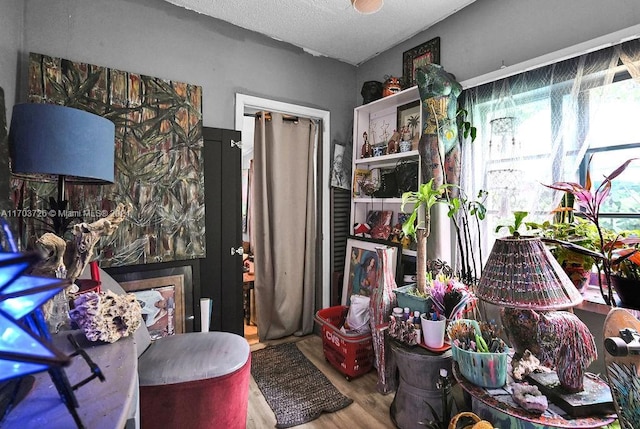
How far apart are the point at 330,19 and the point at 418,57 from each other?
2.59 feet

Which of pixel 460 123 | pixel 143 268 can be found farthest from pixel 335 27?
pixel 143 268

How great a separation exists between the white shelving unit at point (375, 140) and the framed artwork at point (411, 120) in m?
0.03

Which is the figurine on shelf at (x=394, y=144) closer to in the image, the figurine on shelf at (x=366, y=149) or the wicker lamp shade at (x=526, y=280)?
the figurine on shelf at (x=366, y=149)

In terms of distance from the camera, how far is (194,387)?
1249 millimetres

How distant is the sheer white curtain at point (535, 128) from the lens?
1574 mm

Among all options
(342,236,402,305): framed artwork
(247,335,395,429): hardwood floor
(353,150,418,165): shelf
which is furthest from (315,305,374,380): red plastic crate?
(353,150,418,165): shelf

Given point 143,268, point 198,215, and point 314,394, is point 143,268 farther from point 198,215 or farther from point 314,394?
point 314,394

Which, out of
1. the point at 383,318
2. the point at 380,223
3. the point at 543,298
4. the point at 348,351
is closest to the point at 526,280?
the point at 543,298

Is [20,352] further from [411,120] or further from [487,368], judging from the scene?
[411,120]

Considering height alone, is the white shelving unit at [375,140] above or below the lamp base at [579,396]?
above

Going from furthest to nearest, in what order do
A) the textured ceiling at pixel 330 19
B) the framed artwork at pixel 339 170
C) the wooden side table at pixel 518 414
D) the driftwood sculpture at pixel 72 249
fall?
1. the framed artwork at pixel 339 170
2. the textured ceiling at pixel 330 19
3. the wooden side table at pixel 518 414
4. the driftwood sculpture at pixel 72 249

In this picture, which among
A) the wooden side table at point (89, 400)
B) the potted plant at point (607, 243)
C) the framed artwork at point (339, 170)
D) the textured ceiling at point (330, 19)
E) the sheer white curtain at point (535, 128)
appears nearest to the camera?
the wooden side table at point (89, 400)

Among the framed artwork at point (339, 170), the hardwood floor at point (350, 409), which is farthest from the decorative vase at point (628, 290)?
the framed artwork at point (339, 170)

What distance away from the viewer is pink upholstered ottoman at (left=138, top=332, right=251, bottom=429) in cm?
122
